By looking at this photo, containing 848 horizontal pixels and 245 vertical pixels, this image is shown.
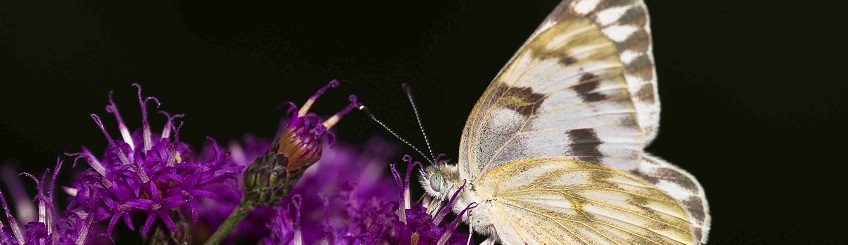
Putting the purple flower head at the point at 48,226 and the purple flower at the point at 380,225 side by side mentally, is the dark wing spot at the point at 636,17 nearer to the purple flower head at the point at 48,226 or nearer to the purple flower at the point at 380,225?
the purple flower at the point at 380,225

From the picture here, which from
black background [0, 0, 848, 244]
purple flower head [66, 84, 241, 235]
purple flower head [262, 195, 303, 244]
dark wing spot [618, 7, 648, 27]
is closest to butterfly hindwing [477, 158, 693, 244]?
dark wing spot [618, 7, 648, 27]

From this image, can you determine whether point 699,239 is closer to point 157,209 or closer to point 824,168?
point 157,209

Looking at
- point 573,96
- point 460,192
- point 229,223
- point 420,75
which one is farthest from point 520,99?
point 420,75

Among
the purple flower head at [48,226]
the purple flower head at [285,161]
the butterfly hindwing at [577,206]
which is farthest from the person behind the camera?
the butterfly hindwing at [577,206]

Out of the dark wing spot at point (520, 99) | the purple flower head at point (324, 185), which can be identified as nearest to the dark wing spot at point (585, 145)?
the dark wing spot at point (520, 99)

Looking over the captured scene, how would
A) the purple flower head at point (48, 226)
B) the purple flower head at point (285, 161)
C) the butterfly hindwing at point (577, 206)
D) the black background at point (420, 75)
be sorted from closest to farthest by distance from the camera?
1. the purple flower head at point (48, 226)
2. the purple flower head at point (285, 161)
3. the butterfly hindwing at point (577, 206)
4. the black background at point (420, 75)

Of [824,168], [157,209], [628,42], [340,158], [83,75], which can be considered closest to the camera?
[157,209]

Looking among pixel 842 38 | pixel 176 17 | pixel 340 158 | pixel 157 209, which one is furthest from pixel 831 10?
pixel 157 209
